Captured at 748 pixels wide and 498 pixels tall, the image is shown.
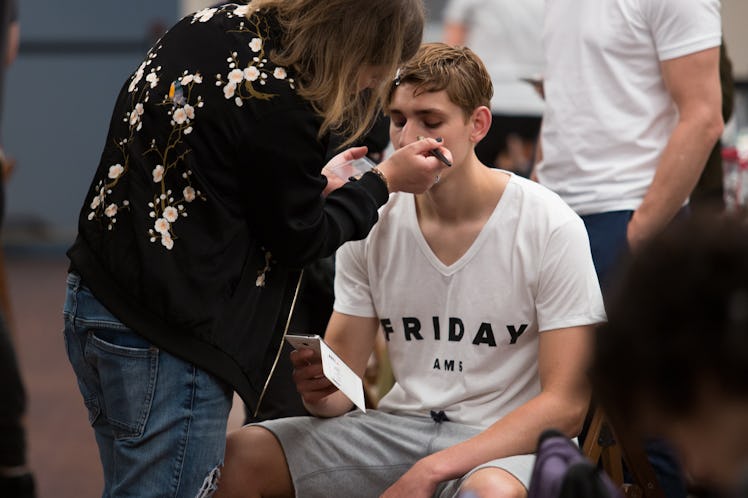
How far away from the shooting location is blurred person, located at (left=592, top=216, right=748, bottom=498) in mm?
912

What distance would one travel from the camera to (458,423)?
7.06 ft

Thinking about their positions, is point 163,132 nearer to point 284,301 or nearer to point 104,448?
point 284,301

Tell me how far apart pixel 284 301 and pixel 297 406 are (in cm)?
76

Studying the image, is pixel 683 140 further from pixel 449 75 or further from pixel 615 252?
pixel 449 75

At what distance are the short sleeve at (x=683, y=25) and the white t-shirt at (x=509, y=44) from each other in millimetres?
Answer: 2116

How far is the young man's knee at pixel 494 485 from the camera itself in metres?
1.82

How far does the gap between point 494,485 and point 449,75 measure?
2.81 ft

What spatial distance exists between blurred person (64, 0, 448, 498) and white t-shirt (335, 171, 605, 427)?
0.44m

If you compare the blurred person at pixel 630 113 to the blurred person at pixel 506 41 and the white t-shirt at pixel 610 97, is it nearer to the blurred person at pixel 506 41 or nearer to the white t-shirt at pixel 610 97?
the white t-shirt at pixel 610 97

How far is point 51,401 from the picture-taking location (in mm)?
4500

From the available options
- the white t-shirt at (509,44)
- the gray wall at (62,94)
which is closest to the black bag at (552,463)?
the white t-shirt at (509,44)

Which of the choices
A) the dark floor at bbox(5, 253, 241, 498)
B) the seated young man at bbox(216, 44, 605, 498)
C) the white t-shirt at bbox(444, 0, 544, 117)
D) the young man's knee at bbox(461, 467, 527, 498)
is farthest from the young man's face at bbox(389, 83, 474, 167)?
the white t-shirt at bbox(444, 0, 544, 117)

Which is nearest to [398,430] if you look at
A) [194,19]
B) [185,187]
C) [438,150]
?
[438,150]

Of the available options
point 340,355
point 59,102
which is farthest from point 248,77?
point 59,102
